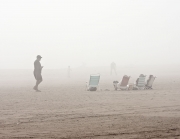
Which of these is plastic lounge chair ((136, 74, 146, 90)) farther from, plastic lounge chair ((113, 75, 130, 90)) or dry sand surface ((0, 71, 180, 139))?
dry sand surface ((0, 71, 180, 139))

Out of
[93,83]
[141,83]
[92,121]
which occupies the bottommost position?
[92,121]

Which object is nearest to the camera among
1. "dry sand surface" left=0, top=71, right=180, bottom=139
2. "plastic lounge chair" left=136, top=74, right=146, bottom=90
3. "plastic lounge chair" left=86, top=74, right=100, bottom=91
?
"dry sand surface" left=0, top=71, right=180, bottom=139

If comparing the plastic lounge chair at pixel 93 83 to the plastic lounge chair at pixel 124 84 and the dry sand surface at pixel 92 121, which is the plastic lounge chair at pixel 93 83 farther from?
the dry sand surface at pixel 92 121

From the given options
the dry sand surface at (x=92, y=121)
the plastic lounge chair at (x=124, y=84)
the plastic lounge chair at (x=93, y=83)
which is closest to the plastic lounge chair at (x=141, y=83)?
the plastic lounge chair at (x=124, y=84)

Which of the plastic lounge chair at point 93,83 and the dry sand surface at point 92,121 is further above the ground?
the plastic lounge chair at point 93,83

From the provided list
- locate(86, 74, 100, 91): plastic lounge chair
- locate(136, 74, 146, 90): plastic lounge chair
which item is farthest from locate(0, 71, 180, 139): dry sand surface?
locate(86, 74, 100, 91): plastic lounge chair

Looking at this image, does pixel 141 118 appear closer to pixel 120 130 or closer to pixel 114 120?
pixel 114 120

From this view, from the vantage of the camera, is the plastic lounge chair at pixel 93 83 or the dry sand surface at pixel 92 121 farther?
the plastic lounge chair at pixel 93 83

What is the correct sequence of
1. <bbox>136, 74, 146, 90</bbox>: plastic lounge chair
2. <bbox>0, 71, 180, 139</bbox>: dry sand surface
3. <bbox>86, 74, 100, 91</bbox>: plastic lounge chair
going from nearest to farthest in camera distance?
1. <bbox>0, 71, 180, 139</bbox>: dry sand surface
2. <bbox>136, 74, 146, 90</bbox>: plastic lounge chair
3. <bbox>86, 74, 100, 91</bbox>: plastic lounge chair

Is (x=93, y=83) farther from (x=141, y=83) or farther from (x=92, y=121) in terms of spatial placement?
(x=92, y=121)

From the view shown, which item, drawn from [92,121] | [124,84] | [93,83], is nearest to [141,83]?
[124,84]

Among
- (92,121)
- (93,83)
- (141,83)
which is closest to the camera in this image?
(92,121)

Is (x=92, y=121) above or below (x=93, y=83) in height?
below

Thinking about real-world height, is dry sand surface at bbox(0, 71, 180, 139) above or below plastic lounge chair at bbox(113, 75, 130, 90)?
below
